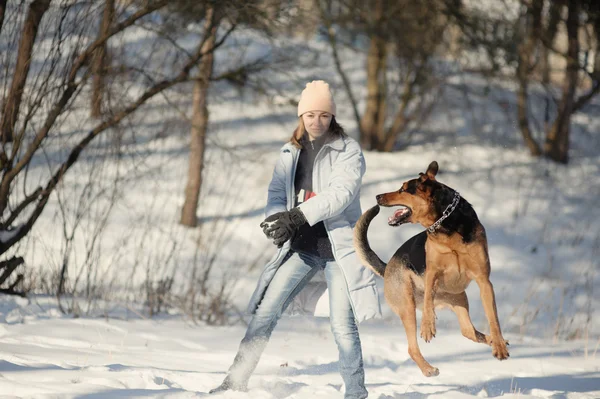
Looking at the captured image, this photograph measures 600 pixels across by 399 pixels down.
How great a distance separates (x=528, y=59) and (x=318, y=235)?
1267 centimetres

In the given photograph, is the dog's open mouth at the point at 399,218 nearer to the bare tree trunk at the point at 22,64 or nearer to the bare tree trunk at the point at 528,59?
the bare tree trunk at the point at 22,64

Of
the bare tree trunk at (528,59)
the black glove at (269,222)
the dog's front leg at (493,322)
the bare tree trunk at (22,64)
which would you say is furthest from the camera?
the bare tree trunk at (528,59)

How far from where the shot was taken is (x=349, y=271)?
3.73 m

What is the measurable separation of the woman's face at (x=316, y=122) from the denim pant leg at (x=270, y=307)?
28.5 inches

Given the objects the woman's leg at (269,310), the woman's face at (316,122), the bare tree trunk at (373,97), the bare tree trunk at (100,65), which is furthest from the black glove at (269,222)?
the bare tree trunk at (373,97)

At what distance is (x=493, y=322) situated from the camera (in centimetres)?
283

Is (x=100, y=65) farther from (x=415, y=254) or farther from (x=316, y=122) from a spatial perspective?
(x=415, y=254)

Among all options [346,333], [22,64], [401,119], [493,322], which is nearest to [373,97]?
[401,119]

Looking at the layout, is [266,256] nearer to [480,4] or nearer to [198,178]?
[198,178]

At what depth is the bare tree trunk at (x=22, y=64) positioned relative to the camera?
587 cm

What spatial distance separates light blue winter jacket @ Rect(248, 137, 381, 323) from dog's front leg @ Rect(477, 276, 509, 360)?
970 millimetres

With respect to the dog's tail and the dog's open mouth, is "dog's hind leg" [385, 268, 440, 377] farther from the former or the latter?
the dog's open mouth

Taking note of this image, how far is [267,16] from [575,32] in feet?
32.2

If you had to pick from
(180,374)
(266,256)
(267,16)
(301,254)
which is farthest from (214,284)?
(301,254)
